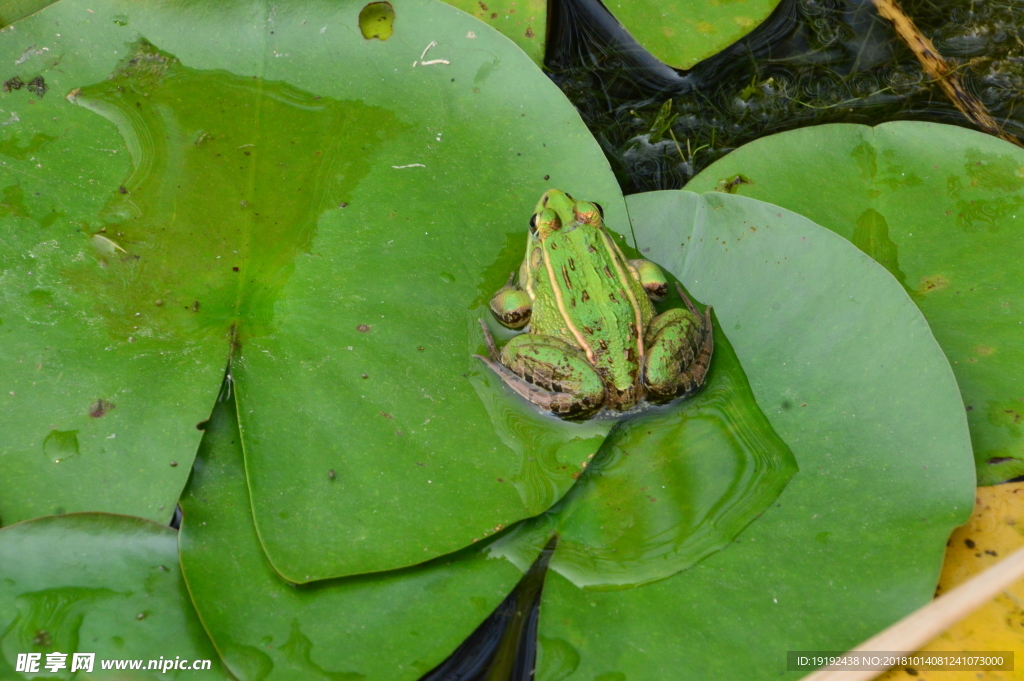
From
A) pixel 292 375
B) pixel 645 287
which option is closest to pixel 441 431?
pixel 292 375

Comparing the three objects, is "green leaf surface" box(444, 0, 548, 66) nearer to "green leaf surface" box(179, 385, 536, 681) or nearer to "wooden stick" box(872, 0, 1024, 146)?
"wooden stick" box(872, 0, 1024, 146)

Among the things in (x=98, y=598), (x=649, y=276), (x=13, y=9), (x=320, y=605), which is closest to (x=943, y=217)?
(x=649, y=276)

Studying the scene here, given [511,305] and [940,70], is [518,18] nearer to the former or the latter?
[511,305]

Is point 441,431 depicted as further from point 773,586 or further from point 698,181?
point 698,181

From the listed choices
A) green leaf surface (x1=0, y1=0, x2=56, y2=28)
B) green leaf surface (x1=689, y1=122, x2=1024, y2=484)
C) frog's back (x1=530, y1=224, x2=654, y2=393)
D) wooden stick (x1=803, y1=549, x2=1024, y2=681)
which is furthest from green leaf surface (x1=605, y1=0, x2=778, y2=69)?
green leaf surface (x1=0, y1=0, x2=56, y2=28)

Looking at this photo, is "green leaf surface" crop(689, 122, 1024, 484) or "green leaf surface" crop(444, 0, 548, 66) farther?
"green leaf surface" crop(444, 0, 548, 66)
